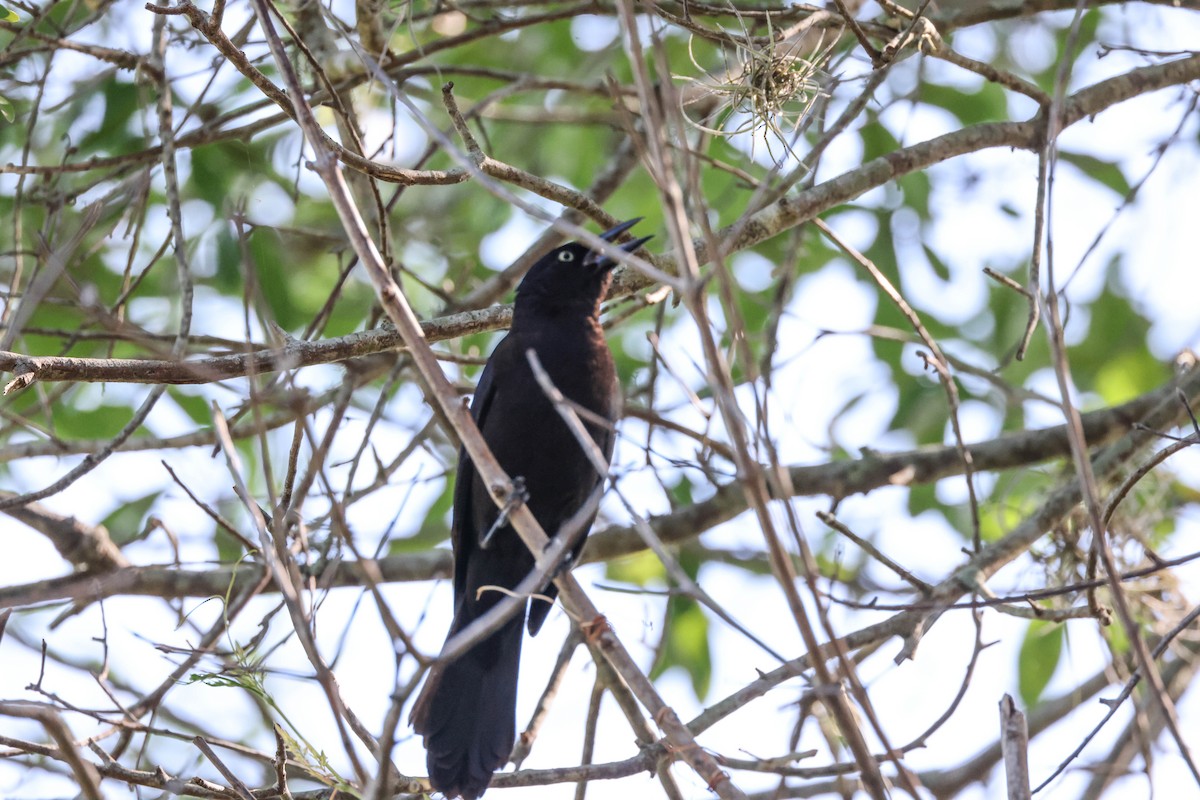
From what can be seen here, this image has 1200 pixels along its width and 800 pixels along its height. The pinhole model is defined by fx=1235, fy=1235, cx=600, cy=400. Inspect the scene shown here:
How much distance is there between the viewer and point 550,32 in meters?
6.57

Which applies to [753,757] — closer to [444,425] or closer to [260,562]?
[444,425]

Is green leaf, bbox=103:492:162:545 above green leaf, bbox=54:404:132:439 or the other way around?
the other way around

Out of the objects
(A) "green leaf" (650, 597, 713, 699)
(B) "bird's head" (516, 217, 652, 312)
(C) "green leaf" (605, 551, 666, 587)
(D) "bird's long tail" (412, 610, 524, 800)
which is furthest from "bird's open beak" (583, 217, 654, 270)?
(C) "green leaf" (605, 551, 666, 587)

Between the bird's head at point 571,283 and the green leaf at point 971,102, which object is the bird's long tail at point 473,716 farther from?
the green leaf at point 971,102

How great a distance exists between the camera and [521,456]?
15.0 feet

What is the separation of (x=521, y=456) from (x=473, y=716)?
953 millimetres

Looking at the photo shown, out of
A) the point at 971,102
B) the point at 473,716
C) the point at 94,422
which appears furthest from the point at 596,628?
the point at 971,102

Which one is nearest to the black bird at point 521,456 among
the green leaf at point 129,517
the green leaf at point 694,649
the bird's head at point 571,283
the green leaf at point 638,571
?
the bird's head at point 571,283

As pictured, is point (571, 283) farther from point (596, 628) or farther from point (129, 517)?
point (129, 517)

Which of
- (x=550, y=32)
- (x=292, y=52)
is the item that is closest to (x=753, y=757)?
(x=292, y=52)

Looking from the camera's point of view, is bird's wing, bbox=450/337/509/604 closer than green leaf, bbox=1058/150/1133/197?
Yes

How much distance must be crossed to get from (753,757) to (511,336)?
1.97 metres

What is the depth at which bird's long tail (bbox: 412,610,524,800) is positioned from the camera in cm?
398

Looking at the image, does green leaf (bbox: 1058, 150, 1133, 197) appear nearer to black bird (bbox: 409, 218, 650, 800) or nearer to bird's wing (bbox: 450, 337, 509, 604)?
black bird (bbox: 409, 218, 650, 800)
